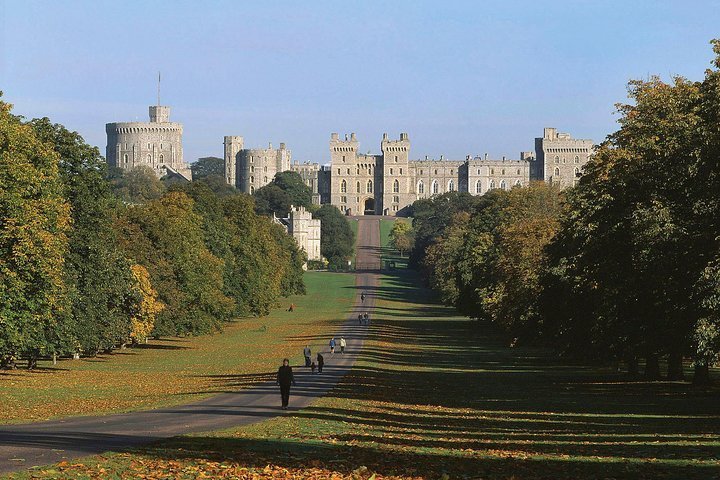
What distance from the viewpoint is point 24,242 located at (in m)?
39.8

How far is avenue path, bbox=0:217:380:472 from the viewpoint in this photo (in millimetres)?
17094

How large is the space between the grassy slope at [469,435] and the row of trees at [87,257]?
10.5 metres

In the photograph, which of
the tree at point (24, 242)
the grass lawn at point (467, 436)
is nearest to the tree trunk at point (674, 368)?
the grass lawn at point (467, 436)

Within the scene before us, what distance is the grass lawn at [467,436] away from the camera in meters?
16.4

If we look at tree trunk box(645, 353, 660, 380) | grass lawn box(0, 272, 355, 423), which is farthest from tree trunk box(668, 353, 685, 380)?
grass lawn box(0, 272, 355, 423)

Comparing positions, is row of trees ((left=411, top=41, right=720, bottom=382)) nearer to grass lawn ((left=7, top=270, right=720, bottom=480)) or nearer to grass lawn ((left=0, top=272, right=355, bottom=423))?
grass lawn ((left=7, top=270, right=720, bottom=480))

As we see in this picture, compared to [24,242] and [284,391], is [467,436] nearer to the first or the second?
[284,391]

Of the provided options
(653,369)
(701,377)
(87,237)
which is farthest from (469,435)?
(87,237)

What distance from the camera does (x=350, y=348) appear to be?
68.4 meters

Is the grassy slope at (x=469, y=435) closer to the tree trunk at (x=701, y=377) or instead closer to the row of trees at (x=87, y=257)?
the tree trunk at (x=701, y=377)

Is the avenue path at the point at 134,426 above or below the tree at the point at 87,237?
below

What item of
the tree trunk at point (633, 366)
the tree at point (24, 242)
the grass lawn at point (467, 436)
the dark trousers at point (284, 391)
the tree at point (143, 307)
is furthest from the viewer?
the tree at point (143, 307)

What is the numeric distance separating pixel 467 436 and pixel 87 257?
32.2 meters

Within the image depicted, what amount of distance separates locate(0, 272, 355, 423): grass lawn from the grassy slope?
16.6 feet
